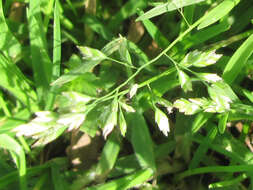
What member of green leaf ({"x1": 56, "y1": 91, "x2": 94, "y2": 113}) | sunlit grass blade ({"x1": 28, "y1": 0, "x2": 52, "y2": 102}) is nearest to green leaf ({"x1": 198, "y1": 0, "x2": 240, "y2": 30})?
green leaf ({"x1": 56, "y1": 91, "x2": 94, "y2": 113})

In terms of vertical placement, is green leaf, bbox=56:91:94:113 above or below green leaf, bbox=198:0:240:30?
below

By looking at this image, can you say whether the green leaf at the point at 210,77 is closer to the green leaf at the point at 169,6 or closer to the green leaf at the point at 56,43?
the green leaf at the point at 169,6

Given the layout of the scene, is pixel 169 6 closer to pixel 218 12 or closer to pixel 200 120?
pixel 218 12

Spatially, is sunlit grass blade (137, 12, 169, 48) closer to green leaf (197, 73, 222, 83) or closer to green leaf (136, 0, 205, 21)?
green leaf (136, 0, 205, 21)

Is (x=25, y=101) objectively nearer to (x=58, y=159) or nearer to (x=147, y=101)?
(x=58, y=159)

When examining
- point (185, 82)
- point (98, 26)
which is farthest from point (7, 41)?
point (185, 82)
